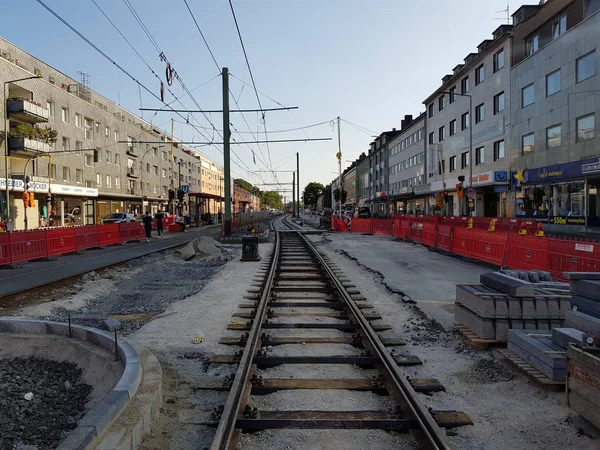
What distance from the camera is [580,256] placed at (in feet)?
31.8

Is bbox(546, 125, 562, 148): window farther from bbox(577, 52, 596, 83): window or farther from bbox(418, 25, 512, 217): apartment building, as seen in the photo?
bbox(418, 25, 512, 217): apartment building

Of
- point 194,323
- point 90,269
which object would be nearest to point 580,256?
point 194,323

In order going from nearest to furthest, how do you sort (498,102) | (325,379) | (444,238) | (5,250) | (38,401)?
1. (38,401)
2. (325,379)
3. (5,250)
4. (444,238)
5. (498,102)

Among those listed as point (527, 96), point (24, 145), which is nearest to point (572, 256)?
point (527, 96)

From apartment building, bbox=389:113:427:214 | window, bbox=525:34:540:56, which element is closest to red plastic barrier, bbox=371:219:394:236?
window, bbox=525:34:540:56

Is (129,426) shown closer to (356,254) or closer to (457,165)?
(356,254)

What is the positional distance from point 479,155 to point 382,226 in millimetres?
14411

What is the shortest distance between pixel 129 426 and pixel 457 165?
42.8 metres

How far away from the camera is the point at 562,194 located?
92.9 ft

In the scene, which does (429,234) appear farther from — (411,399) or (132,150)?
(132,150)

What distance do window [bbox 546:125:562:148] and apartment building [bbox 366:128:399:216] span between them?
37424mm

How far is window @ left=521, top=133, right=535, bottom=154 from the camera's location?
3054 centimetres

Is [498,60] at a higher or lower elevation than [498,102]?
higher

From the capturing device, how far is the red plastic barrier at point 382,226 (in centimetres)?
2858
